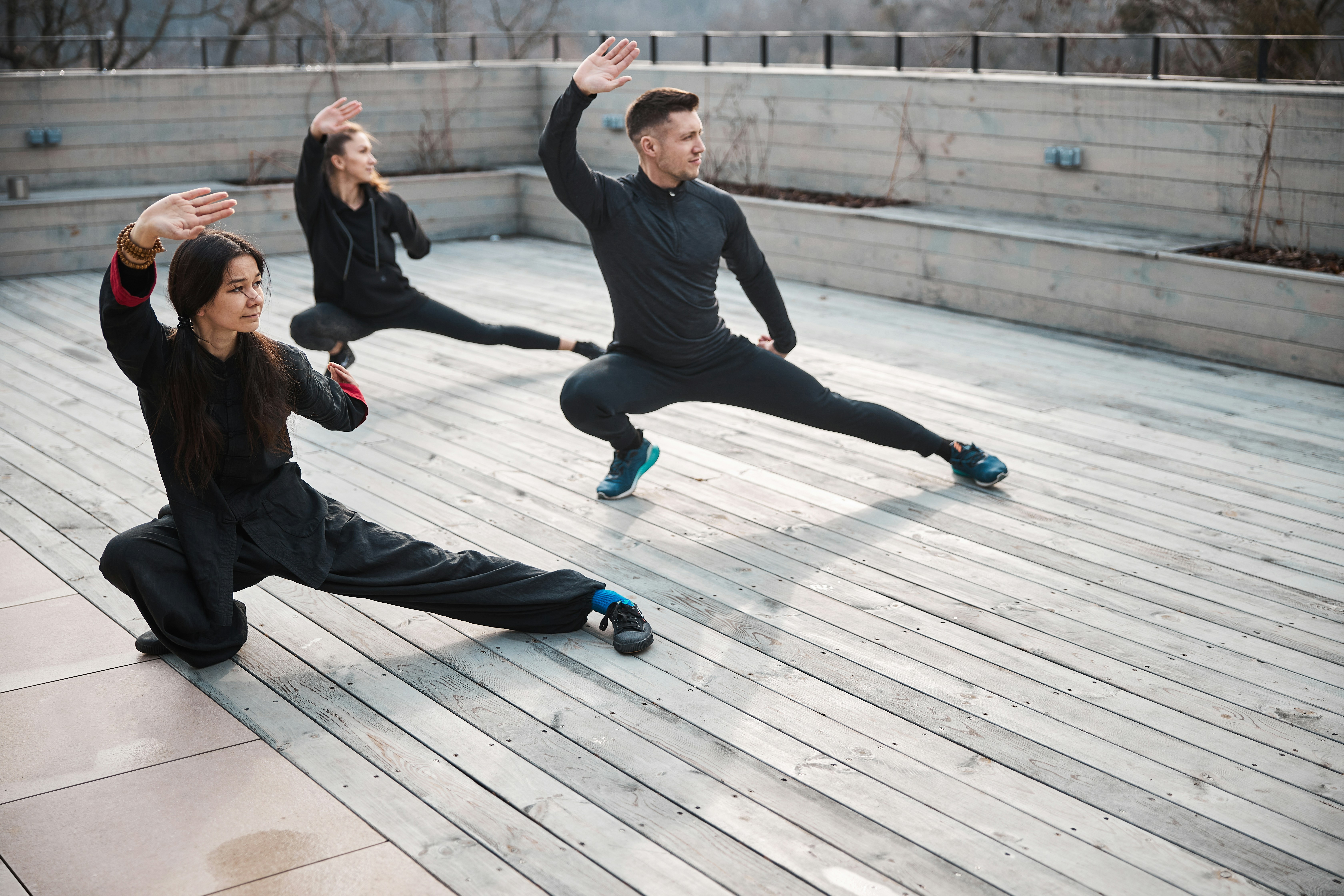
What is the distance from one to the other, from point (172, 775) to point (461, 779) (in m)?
0.58

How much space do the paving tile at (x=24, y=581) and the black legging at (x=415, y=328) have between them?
183 cm

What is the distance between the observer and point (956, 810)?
93.5 inches

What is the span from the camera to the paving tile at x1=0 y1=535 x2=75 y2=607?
337 centimetres

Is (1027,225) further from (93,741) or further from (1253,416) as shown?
(93,741)

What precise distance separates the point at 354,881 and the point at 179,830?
0.40m

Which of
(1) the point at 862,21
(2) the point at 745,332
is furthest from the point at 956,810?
(1) the point at 862,21

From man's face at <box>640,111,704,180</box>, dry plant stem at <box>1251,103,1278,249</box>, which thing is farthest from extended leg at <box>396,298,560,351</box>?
dry plant stem at <box>1251,103,1278,249</box>

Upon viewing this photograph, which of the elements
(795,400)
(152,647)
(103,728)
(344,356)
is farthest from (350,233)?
(103,728)

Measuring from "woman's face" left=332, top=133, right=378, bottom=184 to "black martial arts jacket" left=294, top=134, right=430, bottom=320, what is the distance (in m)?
0.11

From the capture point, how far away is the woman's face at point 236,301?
2.60 metres

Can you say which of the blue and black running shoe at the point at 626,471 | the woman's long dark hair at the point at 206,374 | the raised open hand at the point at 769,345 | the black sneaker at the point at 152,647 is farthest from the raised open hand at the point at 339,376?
the raised open hand at the point at 769,345

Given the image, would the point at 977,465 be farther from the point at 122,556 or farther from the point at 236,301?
the point at 122,556

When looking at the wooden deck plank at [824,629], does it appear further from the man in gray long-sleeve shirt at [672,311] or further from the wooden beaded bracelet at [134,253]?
the wooden beaded bracelet at [134,253]

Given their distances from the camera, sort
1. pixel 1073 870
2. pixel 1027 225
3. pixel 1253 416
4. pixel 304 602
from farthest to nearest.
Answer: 1. pixel 1027 225
2. pixel 1253 416
3. pixel 304 602
4. pixel 1073 870
